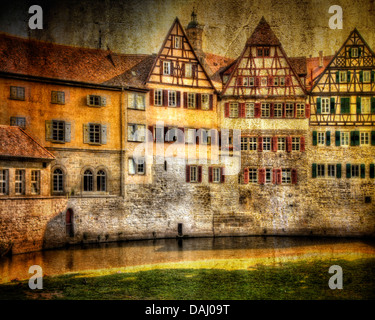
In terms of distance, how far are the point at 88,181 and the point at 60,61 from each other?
509 centimetres

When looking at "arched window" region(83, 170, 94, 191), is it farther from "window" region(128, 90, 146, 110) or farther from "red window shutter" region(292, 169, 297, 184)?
"red window shutter" region(292, 169, 297, 184)

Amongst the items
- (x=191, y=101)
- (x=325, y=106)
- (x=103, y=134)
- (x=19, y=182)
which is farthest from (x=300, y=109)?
(x=19, y=182)

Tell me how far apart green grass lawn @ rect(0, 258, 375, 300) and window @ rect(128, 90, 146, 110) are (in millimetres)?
7719

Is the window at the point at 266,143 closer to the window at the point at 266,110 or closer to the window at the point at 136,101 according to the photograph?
the window at the point at 266,110

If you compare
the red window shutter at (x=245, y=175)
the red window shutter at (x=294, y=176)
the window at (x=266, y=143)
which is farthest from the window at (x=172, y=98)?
the red window shutter at (x=294, y=176)

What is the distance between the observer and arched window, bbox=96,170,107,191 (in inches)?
921

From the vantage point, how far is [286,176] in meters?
25.3

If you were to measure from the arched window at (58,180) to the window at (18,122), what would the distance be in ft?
7.36

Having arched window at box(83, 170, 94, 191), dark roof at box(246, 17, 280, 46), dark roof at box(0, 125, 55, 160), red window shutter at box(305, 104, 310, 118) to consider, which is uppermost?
dark roof at box(246, 17, 280, 46)

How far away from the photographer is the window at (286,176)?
25234 millimetres

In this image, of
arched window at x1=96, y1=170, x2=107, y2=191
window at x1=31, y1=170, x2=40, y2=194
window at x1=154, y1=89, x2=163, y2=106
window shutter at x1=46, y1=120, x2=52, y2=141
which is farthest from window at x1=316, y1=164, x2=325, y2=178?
window at x1=31, y1=170, x2=40, y2=194

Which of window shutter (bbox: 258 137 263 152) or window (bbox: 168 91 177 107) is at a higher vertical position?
window (bbox: 168 91 177 107)

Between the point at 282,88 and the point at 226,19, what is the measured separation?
4.45m

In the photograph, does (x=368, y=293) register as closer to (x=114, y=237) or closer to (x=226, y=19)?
(x=114, y=237)
